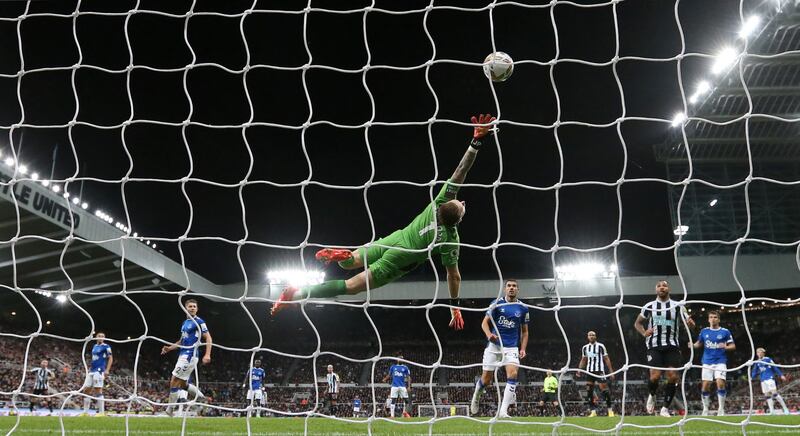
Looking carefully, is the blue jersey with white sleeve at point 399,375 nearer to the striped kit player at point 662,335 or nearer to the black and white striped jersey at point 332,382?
the black and white striped jersey at point 332,382

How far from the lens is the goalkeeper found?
5278 mm

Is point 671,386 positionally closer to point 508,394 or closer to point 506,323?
point 508,394

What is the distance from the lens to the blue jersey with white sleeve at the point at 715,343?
10.0 metres

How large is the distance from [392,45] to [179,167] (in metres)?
11.8

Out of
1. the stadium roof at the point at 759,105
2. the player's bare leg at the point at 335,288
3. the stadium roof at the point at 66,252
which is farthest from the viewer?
the stadium roof at the point at 759,105

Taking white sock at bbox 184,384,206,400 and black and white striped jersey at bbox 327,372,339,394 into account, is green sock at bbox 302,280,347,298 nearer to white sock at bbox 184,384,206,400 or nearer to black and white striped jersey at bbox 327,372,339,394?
white sock at bbox 184,384,206,400

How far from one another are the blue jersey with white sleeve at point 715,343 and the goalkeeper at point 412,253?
616 cm

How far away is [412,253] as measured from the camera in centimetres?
530

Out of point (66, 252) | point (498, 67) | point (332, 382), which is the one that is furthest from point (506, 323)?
point (66, 252)

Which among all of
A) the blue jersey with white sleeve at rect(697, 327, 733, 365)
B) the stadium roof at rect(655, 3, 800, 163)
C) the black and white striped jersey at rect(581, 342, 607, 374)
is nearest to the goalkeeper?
the blue jersey with white sleeve at rect(697, 327, 733, 365)

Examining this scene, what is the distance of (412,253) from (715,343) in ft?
23.6

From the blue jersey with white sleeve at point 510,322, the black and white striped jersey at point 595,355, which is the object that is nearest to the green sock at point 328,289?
the blue jersey with white sleeve at point 510,322

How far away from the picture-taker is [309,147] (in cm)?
2134

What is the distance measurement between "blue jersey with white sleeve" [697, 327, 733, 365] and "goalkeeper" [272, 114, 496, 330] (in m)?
6.16
